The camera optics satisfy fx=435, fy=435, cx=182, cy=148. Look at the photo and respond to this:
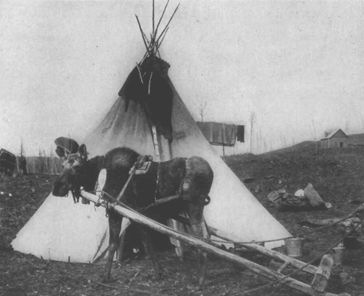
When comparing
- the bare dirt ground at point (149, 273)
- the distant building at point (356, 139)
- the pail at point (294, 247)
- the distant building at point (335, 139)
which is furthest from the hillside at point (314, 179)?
the distant building at point (356, 139)

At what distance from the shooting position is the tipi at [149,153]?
314 inches

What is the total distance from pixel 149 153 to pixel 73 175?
2177 millimetres

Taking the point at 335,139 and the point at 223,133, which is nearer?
the point at 223,133

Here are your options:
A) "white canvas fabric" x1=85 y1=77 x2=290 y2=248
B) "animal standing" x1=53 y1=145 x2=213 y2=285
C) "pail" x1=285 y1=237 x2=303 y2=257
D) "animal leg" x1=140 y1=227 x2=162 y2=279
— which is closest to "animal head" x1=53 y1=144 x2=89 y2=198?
"animal standing" x1=53 y1=145 x2=213 y2=285

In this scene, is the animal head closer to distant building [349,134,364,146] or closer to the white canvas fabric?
the white canvas fabric

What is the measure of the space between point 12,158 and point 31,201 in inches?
177

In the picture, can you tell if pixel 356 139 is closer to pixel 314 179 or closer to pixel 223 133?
pixel 314 179

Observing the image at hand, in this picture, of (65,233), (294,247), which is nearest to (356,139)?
(294,247)

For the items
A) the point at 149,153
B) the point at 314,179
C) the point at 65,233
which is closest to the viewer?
the point at 65,233

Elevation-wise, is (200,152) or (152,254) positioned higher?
(200,152)

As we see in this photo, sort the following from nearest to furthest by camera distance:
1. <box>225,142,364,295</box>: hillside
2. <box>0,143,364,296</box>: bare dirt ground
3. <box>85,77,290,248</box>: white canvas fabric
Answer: <box>0,143,364,296</box>: bare dirt ground
<box>85,77,290,248</box>: white canvas fabric
<box>225,142,364,295</box>: hillside

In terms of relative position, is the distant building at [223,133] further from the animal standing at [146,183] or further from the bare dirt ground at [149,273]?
the animal standing at [146,183]

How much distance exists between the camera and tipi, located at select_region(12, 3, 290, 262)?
798cm

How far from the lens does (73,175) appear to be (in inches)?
261
